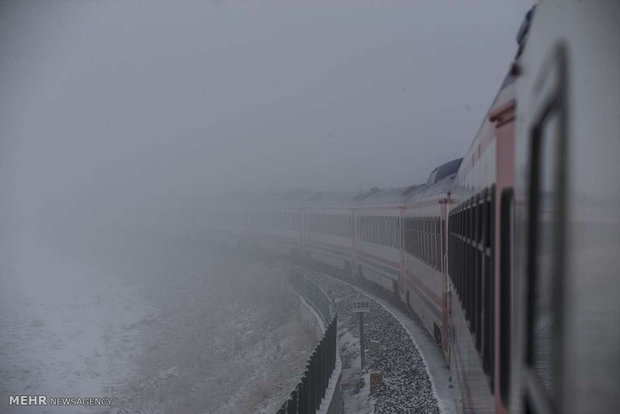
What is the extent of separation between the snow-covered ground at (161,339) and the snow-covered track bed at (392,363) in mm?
1565

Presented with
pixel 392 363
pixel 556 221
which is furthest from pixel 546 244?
pixel 392 363

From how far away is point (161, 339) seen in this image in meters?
31.2

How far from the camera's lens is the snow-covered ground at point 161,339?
20.1 m

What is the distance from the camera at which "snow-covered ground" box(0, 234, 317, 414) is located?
20.1m

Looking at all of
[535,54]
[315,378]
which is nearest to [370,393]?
[315,378]

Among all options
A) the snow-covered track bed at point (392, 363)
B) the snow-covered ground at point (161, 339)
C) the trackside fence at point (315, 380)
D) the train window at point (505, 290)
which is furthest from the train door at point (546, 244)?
the snow-covered ground at point (161, 339)

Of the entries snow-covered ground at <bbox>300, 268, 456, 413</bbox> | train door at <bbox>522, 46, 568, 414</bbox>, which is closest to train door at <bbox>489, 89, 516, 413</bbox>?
train door at <bbox>522, 46, 568, 414</bbox>

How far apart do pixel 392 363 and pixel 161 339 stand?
19.4 meters

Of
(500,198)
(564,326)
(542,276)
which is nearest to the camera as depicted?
(564,326)

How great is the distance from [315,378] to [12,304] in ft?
123

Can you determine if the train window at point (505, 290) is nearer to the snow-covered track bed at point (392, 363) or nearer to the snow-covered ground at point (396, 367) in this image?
the snow-covered ground at point (396, 367)

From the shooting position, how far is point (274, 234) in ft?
135

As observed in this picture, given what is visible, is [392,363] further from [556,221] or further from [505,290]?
[556,221]

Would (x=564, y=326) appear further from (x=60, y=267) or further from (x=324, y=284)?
(x=60, y=267)
